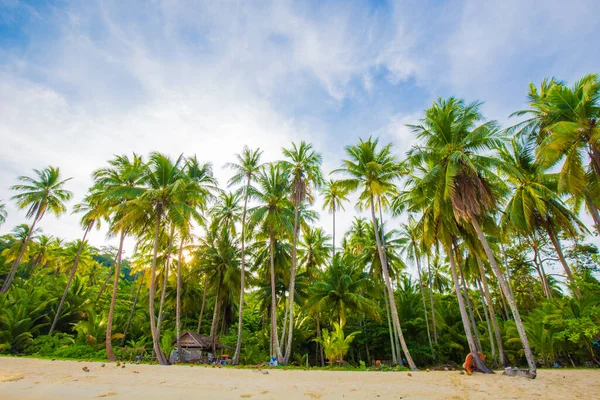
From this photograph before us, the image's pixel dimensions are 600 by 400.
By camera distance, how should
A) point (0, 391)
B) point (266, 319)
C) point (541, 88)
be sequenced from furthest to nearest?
point (266, 319) → point (541, 88) → point (0, 391)

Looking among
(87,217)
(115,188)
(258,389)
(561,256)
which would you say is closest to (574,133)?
(561,256)

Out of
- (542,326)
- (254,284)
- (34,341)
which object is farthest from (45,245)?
(542,326)

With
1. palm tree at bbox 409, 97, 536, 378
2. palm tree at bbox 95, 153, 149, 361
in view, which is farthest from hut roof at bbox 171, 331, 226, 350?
palm tree at bbox 409, 97, 536, 378

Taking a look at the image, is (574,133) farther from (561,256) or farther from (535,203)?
(561,256)

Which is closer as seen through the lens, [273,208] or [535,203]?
[535,203]

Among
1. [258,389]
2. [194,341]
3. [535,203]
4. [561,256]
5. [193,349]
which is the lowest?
[258,389]

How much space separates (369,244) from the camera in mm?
22297

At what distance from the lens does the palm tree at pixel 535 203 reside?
45.7 feet

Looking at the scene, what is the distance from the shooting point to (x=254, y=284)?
874 inches

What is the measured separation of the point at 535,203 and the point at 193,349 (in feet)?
68.8

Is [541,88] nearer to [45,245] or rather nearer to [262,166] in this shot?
[262,166]

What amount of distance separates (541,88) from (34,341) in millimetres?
32060

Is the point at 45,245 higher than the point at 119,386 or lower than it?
higher

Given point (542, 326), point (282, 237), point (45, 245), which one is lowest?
point (542, 326)
